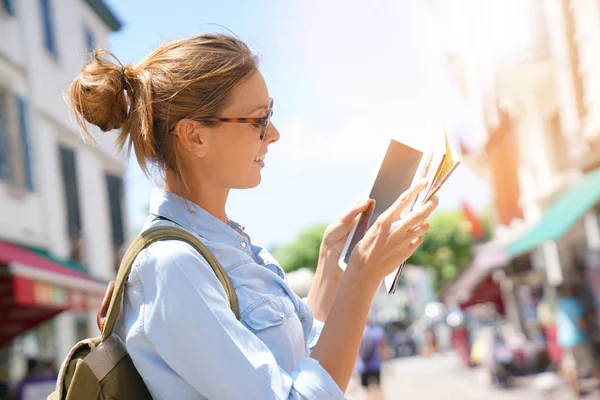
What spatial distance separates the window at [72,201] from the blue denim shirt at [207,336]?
14107 mm

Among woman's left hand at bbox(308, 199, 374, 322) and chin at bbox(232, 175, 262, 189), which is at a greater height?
chin at bbox(232, 175, 262, 189)

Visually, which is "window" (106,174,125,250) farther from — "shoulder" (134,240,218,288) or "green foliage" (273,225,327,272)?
"green foliage" (273,225,327,272)

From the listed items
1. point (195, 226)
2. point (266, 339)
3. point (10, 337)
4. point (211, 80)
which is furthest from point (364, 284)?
point (10, 337)

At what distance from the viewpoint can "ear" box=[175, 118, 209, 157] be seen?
1.81 metres

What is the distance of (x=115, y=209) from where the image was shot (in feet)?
61.2

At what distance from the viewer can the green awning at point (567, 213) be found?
12164 mm

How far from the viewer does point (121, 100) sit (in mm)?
1886

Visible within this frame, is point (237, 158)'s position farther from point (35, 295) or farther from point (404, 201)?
point (35, 295)

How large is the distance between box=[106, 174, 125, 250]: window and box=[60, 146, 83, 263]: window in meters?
2.47

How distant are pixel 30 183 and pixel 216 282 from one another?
12104 mm

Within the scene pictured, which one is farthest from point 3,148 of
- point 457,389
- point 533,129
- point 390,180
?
point 533,129

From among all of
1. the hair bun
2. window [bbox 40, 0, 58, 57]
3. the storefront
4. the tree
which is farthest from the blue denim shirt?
the tree

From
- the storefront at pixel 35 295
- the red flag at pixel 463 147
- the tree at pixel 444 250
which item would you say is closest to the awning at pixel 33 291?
the storefront at pixel 35 295

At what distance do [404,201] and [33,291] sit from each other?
22.8 ft
